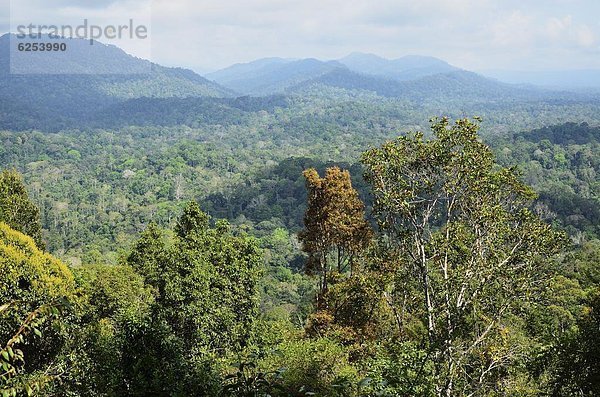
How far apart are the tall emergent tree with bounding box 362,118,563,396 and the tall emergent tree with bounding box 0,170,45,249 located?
40.0ft

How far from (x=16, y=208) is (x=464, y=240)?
13.8 m

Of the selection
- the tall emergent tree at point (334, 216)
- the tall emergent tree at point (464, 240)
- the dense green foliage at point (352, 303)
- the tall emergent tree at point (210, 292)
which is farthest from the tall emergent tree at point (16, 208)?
the tall emergent tree at point (464, 240)

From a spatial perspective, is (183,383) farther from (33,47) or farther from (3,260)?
(33,47)

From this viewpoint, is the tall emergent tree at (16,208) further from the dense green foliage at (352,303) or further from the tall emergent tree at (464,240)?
the tall emergent tree at (464,240)

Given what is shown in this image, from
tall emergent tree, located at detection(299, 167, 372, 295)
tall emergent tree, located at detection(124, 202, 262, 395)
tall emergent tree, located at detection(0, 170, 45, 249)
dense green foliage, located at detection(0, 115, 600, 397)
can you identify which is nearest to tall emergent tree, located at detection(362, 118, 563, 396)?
dense green foliage, located at detection(0, 115, 600, 397)

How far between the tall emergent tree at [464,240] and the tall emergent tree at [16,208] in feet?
40.0

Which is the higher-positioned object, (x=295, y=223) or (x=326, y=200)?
(x=326, y=200)

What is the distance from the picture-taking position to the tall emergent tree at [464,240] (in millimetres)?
6281

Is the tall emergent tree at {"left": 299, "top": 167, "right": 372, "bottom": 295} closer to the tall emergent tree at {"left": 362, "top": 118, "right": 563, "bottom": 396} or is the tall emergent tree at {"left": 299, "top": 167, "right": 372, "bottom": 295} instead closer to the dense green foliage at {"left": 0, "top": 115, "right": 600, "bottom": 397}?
the dense green foliage at {"left": 0, "top": 115, "right": 600, "bottom": 397}

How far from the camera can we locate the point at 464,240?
6.78 meters

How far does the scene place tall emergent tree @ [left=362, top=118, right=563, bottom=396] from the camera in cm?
628

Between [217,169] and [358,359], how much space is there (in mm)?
95710

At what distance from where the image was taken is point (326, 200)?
9.64 metres

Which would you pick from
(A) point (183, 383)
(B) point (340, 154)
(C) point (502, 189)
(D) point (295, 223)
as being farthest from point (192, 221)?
(B) point (340, 154)
